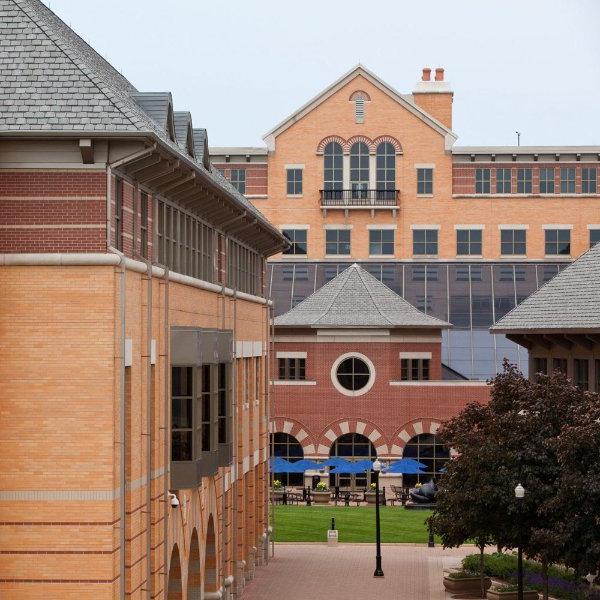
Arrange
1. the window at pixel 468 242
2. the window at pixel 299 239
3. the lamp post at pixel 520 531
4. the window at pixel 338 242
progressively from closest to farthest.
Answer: the lamp post at pixel 520 531, the window at pixel 468 242, the window at pixel 299 239, the window at pixel 338 242

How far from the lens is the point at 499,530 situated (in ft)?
125

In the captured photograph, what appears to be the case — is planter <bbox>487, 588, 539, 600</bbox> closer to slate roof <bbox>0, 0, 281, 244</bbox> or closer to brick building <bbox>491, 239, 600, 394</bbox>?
brick building <bbox>491, 239, 600, 394</bbox>

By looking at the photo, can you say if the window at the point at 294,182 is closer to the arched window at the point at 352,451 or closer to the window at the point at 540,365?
the arched window at the point at 352,451

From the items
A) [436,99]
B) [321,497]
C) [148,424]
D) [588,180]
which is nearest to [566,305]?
[148,424]

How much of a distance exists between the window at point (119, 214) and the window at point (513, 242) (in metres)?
62.4

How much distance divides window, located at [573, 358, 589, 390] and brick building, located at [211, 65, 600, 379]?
3994 centimetres

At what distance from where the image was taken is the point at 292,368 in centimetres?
7294

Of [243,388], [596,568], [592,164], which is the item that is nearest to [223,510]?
[243,388]

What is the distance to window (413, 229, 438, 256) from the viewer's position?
284ft

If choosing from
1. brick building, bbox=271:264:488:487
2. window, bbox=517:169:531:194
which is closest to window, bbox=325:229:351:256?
window, bbox=517:169:531:194

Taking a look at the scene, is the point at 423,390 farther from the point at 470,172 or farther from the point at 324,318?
the point at 470,172

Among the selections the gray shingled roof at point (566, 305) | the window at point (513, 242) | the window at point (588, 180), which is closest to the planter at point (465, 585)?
the gray shingled roof at point (566, 305)

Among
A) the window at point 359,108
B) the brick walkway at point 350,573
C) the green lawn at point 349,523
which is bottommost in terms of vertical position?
the brick walkway at point 350,573

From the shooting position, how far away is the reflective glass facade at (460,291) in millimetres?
76312
